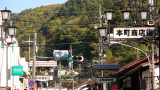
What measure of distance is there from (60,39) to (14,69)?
63873mm

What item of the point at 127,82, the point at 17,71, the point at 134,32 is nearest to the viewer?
the point at 134,32

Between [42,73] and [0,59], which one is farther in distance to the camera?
[42,73]

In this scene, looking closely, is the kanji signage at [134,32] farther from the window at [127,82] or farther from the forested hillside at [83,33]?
the forested hillside at [83,33]

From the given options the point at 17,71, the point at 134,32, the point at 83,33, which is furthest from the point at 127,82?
the point at 83,33

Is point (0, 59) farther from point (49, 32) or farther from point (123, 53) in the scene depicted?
point (49, 32)

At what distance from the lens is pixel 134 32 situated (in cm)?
1677

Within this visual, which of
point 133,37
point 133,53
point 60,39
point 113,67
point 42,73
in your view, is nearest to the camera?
point 133,37

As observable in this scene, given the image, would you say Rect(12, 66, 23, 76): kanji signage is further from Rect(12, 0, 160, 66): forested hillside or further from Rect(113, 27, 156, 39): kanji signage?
Rect(113, 27, 156, 39): kanji signage

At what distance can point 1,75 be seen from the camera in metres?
37.4

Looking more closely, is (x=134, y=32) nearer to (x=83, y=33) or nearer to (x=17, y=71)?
(x=17, y=71)

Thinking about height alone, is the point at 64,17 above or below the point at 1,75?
above

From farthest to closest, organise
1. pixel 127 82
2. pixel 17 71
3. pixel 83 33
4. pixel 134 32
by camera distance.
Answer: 1. pixel 83 33
2. pixel 17 71
3. pixel 127 82
4. pixel 134 32

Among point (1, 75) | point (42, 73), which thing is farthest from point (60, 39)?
point (1, 75)

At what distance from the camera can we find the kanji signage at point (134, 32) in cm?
1658
